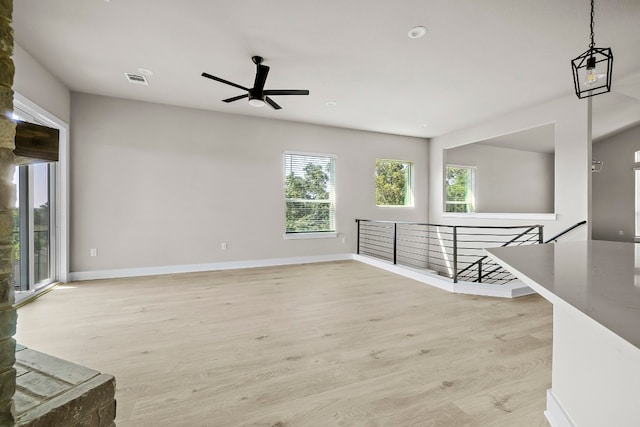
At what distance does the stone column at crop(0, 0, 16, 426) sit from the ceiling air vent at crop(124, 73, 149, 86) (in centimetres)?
386

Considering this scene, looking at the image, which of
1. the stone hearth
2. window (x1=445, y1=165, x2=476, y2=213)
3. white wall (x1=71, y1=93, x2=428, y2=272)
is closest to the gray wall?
window (x1=445, y1=165, x2=476, y2=213)

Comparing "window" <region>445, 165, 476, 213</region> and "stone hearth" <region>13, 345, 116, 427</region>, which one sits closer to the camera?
"stone hearth" <region>13, 345, 116, 427</region>

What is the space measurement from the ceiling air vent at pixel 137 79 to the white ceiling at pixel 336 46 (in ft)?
0.35

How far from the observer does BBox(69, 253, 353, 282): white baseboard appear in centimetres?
446

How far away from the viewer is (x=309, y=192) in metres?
5.94

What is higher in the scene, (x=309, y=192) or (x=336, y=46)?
(x=336, y=46)

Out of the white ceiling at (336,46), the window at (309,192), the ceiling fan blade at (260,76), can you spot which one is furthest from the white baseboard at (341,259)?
the ceiling fan blade at (260,76)

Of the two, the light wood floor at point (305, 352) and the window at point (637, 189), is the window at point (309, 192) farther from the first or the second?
the window at point (637, 189)

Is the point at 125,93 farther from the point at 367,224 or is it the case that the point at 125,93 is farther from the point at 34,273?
the point at 367,224

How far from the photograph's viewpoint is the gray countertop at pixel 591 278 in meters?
0.51

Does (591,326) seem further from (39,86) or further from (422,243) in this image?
(422,243)

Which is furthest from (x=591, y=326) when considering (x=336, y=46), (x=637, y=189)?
(x=637, y=189)

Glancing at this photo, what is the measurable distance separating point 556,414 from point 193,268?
15.9 ft

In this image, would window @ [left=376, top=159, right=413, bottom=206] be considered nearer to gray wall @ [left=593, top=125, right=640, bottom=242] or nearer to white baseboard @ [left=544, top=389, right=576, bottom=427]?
white baseboard @ [left=544, top=389, right=576, bottom=427]
